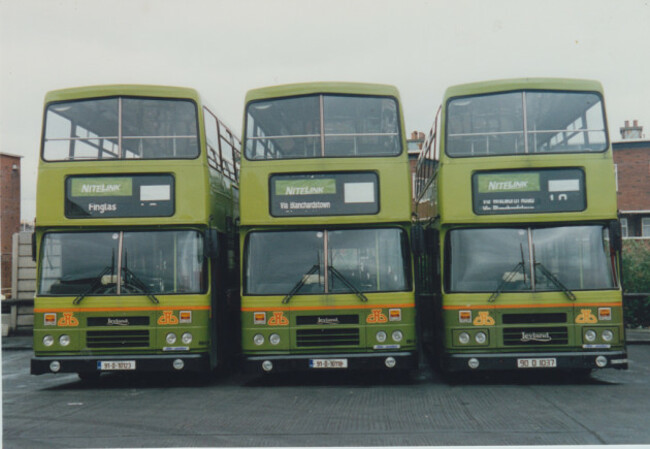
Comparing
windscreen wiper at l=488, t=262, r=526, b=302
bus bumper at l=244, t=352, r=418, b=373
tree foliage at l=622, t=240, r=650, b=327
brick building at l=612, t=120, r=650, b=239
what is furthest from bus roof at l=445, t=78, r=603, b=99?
brick building at l=612, t=120, r=650, b=239

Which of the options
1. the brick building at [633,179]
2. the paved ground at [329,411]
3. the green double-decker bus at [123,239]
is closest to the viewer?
the paved ground at [329,411]

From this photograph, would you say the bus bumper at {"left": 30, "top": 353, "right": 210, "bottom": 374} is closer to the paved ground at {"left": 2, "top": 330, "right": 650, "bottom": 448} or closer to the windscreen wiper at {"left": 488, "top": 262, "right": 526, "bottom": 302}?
the paved ground at {"left": 2, "top": 330, "right": 650, "bottom": 448}

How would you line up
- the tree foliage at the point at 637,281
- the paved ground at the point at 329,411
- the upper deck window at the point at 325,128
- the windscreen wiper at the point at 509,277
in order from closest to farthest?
the paved ground at the point at 329,411
the windscreen wiper at the point at 509,277
the upper deck window at the point at 325,128
the tree foliage at the point at 637,281

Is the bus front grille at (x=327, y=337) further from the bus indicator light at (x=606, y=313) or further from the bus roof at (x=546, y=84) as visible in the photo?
the bus roof at (x=546, y=84)

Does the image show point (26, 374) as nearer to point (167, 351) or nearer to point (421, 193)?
point (167, 351)

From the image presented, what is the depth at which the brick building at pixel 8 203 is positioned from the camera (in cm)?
1006

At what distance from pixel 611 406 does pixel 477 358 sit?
2.02 m

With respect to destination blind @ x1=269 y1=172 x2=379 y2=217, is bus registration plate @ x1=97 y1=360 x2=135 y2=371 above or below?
below

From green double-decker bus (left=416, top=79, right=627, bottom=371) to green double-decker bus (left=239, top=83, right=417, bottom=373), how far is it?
0.68 metres

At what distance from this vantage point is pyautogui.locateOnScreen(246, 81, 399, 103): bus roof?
10695 millimetres

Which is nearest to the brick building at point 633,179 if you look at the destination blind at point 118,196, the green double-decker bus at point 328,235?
the green double-decker bus at point 328,235

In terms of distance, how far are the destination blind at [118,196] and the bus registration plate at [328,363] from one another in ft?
9.66

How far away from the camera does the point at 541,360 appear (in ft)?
32.8

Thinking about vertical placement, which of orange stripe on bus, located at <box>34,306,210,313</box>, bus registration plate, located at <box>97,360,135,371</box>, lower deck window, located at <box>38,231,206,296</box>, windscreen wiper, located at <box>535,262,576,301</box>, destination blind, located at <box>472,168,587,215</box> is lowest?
bus registration plate, located at <box>97,360,135,371</box>
